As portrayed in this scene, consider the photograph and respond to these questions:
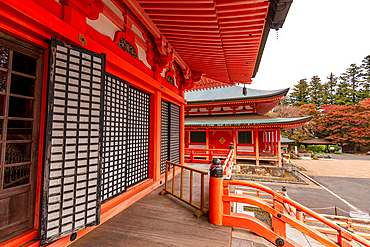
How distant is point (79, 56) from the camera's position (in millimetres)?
2289

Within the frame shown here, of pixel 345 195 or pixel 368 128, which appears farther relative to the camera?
pixel 368 128

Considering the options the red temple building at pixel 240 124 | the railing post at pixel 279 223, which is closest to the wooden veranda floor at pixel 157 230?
the railing post at pixel 279 223

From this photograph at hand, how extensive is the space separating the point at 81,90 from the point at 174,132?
4168 millimetres

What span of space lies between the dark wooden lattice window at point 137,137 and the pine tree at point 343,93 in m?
47.6

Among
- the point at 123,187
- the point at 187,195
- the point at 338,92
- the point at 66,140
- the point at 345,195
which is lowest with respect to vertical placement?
the point at 345,195

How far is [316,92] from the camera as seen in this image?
3966 cm

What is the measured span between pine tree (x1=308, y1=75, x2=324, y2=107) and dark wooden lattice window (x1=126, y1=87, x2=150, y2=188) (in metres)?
47.3

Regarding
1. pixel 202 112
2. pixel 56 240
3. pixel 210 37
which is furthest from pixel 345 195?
pixel 56 240

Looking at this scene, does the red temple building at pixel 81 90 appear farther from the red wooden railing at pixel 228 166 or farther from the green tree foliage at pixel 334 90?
the green tree foliage at pixel 334 90

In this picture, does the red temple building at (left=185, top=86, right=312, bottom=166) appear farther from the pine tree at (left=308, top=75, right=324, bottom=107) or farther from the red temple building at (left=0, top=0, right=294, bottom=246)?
the pine tree at (left=308, top=75, right=324, bottom=107)

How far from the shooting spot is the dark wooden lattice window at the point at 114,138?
10.1 feet

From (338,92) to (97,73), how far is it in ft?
176

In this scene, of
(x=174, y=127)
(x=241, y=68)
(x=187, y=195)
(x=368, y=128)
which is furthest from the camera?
(x=368, y=128)

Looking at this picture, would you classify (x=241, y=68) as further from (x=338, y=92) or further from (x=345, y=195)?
(x=338, y=92)
